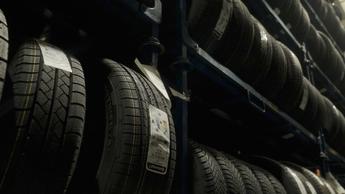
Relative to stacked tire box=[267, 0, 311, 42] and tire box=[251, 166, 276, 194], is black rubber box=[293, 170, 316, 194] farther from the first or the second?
stacked tire box=[267, 0, 311, 42]

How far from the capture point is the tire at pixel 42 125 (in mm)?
713

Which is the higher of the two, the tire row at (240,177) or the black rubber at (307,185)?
the tire row at (240,177)

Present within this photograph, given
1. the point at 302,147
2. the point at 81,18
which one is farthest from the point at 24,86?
the point at 302,147

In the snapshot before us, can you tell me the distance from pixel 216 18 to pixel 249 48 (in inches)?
11.8

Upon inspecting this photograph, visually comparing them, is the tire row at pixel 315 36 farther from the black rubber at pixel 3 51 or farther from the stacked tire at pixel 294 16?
the black rubber at pixel 3 51

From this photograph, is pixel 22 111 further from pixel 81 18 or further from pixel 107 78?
pixel 81 18

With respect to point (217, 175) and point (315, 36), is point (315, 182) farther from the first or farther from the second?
point (315, 36)

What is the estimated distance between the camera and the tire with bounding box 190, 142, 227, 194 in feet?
3.95

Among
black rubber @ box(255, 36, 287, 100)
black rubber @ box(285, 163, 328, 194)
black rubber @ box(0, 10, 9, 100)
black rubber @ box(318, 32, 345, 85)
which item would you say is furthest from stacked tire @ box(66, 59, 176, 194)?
black rubber @ box(318, 32, 345, 85)

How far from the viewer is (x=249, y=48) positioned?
1.75 m

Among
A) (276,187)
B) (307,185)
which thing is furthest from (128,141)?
(307,185)

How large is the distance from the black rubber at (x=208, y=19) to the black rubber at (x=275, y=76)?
49 centimetres

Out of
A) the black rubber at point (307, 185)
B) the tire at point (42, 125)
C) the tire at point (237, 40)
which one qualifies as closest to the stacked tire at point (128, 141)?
the tire at point (42, 125)

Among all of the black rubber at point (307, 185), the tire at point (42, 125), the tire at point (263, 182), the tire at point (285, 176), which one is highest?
the tire at point (42, 125)
